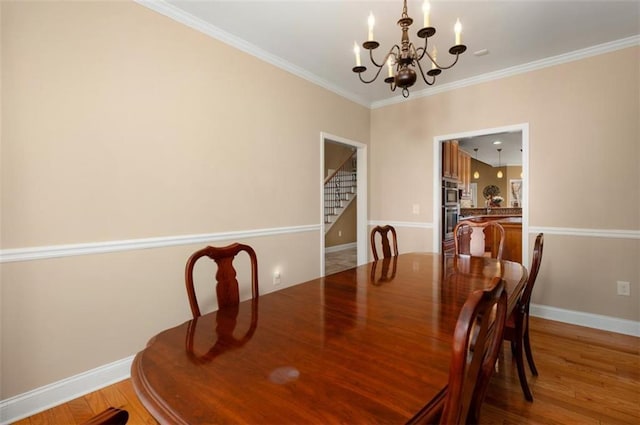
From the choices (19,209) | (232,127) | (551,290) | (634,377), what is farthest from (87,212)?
(551,290)

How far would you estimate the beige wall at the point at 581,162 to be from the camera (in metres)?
2.79

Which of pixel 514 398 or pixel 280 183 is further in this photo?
pixel 280 183

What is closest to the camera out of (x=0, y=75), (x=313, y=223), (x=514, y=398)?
(x=0, y=75)

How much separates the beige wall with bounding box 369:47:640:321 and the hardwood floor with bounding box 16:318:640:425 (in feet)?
2.05

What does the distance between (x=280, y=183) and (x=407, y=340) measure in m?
2.45

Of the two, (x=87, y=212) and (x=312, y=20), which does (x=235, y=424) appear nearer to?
(x=87, y=212)

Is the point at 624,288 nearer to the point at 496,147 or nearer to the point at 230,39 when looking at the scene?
the point at 230,39

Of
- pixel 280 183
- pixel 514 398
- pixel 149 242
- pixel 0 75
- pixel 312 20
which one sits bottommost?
pixel 514 398

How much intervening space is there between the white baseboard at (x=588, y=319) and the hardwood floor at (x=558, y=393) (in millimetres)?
227

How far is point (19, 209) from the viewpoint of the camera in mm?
1705

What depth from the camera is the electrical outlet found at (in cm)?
280

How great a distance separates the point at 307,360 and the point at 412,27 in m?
2.79

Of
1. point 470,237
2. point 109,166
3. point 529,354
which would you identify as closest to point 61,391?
point 109,166

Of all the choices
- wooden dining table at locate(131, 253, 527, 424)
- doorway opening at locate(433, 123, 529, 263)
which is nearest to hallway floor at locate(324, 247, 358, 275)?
doorway opening at locate(433, 123, 529, 263)
